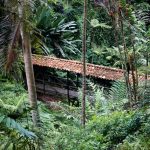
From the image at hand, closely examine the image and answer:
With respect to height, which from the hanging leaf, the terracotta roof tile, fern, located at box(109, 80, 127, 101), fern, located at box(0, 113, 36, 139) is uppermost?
the hanging leaf

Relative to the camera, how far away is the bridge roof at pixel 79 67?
12.9 meters

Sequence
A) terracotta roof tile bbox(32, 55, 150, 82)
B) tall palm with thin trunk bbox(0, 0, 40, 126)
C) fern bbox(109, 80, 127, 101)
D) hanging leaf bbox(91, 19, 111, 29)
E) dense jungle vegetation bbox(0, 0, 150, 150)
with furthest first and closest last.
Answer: hanging leaf bbox(91, 19, 111, 29) < terracotta roof tile bbox(32, 55, 150, 82) < fern bbox(109, 80, 127, 101) < tall palm with thin trunk bbox(0, 0, 40, 126) < dense jungle vegetation bbox(0, 0, 150, 150)

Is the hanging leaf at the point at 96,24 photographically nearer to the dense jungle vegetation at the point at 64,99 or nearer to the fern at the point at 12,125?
the dense jungle vegetation at the point at 64,99

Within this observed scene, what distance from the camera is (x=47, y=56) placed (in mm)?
14773

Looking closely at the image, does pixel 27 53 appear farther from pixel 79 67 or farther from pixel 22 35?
pixel 79 67

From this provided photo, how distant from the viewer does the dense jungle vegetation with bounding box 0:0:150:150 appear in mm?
5371

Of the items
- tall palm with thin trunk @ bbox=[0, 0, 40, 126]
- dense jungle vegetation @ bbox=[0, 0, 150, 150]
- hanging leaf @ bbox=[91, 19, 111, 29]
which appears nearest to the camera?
dense jungle vegetation @ bbox=[0, 0, 150, 150]

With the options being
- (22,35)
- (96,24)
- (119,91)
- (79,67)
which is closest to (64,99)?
(79,67)

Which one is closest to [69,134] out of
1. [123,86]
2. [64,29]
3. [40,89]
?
[123,86]

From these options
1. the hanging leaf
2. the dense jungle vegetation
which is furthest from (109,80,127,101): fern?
the hanging leaf

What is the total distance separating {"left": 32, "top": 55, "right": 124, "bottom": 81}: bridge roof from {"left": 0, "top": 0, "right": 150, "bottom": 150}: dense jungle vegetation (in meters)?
0.64

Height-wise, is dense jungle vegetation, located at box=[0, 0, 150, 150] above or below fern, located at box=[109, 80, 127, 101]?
above

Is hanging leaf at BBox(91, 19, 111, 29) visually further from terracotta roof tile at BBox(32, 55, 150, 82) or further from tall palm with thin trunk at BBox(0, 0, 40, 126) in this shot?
tall palm with thin trunk at BBox(0, 0, 40, 126)

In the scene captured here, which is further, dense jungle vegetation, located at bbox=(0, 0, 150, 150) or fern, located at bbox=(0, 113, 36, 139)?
dense jungle vegetation, located at bbox=(0, 0, 150, 150)
